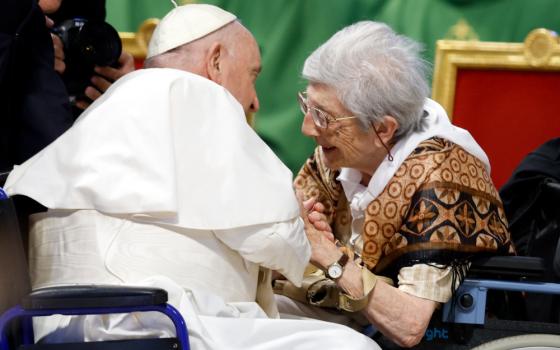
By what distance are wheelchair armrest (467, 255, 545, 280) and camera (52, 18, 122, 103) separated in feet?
4.42

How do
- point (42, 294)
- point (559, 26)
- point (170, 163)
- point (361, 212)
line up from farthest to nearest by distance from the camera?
1. point (559, 26)
2. point (361, 212)
3. point (170, 163)
4. point (42, 294)

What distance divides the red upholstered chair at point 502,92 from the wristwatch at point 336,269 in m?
1.98

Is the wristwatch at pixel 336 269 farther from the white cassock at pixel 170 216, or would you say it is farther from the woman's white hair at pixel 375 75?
the woman's white hair at pixel 375 75

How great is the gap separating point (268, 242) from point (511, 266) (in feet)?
2.91

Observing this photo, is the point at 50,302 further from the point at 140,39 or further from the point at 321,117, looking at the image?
the point at 140,39

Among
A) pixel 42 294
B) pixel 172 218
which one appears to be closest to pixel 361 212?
pixel 172 218

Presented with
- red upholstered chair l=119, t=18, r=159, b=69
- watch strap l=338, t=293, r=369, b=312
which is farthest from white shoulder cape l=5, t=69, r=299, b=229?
red upholstered chair l=119, t=18, r=159, b=69

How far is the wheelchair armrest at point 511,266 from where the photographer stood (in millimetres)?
2939

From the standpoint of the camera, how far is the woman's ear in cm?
302

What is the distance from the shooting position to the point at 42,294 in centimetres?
215

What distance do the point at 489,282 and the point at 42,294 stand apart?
137 centimetres

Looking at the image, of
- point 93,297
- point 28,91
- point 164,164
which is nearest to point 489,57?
point 28,91

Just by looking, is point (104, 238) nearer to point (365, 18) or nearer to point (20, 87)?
point (20, 87)

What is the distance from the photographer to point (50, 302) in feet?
7.03
